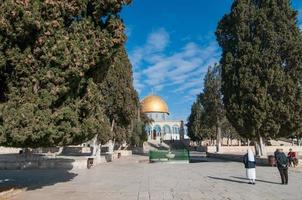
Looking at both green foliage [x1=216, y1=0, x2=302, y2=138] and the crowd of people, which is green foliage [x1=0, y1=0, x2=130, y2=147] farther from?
green foliage [x1=216, y1=0, x2=302, y2=138]

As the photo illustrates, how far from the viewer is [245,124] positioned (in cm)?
2920

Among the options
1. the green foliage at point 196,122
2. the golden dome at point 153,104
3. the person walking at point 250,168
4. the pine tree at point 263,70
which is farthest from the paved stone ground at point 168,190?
the golden dome at point 153,104

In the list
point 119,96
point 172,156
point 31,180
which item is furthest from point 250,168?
point 119,96

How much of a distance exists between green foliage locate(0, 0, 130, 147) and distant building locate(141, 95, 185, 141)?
9219cm

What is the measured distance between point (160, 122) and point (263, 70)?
3148 inches

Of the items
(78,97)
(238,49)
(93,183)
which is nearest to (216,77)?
(238,49)

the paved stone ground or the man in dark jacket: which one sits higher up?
the man in dark jacket

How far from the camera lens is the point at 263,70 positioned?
29.0 meters

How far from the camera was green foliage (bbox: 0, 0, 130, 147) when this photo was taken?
487 inches

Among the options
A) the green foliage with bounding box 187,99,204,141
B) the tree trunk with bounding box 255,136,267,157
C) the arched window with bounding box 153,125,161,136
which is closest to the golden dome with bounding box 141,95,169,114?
the arched window with bounding box 153,125,161,136

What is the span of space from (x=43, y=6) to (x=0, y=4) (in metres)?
1.23

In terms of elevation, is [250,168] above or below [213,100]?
below

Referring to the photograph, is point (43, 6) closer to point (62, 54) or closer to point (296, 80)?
point (62, 54)

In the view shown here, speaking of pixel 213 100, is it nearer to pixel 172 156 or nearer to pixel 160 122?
pixel 172 156
